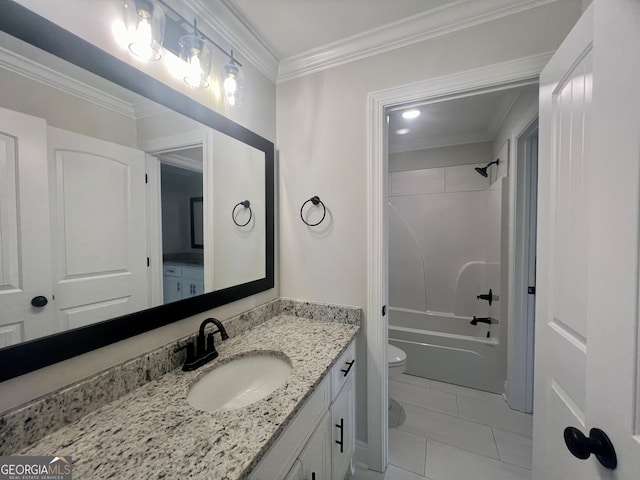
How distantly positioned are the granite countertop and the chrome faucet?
38 mm

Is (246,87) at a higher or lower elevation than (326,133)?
higher

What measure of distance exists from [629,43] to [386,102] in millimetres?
940

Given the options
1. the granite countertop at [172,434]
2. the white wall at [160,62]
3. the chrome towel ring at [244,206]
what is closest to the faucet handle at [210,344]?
the granite countertop at [172,434]

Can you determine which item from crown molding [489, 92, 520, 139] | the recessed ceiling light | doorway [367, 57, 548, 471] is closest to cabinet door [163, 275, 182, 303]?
doorway [367, 57, 548, 471]

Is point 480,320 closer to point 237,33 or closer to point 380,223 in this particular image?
point 380,223

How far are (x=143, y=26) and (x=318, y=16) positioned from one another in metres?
0.77

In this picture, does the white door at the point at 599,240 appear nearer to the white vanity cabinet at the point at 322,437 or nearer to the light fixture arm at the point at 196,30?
the white vanity cabinet at the point at 322,437

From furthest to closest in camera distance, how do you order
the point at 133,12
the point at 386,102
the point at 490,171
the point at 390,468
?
the point at 490,171 < the point at 390,468 < the point at 386,102 < the point at 133,12

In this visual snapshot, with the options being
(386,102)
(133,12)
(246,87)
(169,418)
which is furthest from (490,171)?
(169,418)

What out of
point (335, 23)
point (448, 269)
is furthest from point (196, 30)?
point (448, 269)

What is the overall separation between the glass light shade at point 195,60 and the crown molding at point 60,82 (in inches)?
12.2

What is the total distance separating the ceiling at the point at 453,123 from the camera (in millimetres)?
1964

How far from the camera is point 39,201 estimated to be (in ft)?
2.19

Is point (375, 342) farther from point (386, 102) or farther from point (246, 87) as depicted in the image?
point (246, 87)
